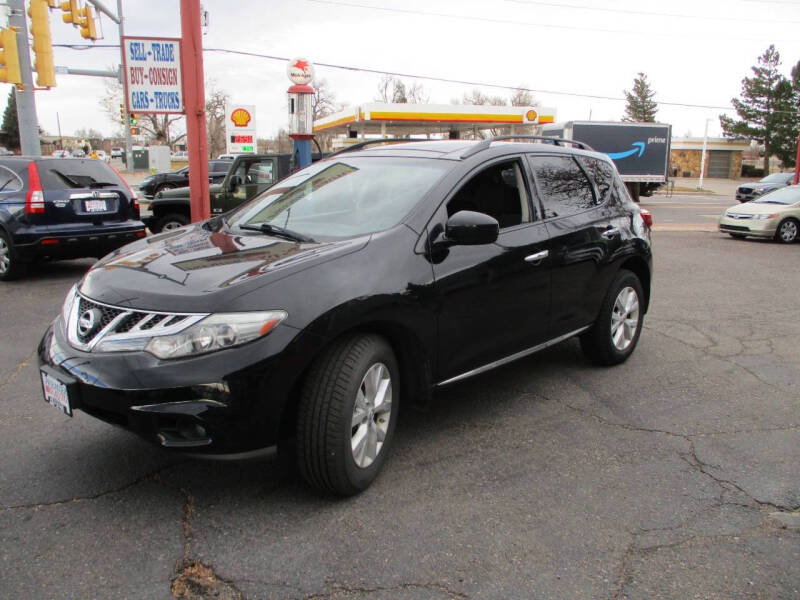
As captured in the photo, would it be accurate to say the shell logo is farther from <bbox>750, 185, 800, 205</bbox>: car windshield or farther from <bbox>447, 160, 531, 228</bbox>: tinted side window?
<bbox>447, 160, 531, 228</bbox>: tinted side window

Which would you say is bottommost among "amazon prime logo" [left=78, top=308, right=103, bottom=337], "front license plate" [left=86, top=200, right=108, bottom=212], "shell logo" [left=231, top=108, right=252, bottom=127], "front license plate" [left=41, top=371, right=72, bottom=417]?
"front license plate" [left=41, top=371, right=72, bottom=417]

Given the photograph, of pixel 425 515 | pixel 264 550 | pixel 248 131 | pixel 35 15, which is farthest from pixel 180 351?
pixel 248 131

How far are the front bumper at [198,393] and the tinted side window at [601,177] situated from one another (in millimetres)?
3206

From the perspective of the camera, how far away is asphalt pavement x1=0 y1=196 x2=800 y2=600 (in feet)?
8.55

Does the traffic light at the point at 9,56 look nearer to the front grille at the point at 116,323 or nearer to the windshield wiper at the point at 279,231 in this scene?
the windshield wiper at the point at 279,231

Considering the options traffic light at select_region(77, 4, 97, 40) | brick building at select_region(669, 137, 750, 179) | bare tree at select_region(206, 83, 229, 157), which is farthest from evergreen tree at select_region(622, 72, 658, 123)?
traffic light at select_region(77, 4, 97, 40)

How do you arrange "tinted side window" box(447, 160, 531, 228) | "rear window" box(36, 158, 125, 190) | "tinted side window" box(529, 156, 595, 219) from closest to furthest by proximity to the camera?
"tinted side window" box(447, 160, 531, 228), "tinted side window" box(529, 156, 595, 219), "rear window" box(36, 158, 125, 190)

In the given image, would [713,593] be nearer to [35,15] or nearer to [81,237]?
[81,237]

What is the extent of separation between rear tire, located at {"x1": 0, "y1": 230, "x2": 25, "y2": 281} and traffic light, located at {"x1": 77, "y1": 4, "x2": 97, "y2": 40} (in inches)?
440

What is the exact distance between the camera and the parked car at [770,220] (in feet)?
50.3

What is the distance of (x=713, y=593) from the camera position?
257cm

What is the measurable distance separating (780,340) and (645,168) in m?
24.9

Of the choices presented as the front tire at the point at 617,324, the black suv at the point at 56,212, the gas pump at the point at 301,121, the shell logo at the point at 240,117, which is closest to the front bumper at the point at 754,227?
the gas pump at the point at 301,121

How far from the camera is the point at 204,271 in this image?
10.0 feet
